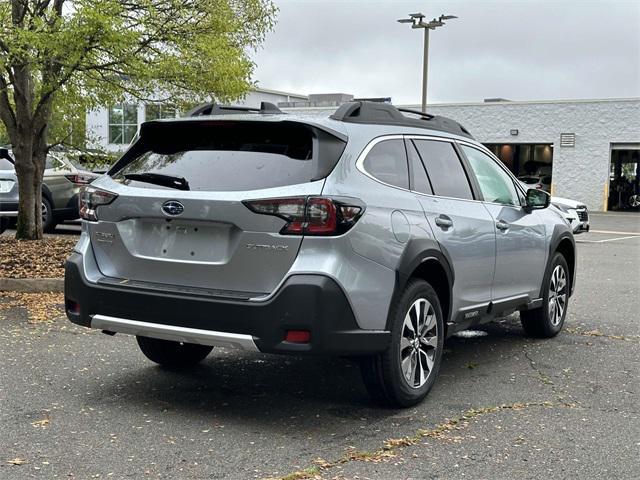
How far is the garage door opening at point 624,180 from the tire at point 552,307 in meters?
31.5

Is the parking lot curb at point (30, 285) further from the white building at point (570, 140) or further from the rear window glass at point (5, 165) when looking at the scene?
the white building at point (570, 140)

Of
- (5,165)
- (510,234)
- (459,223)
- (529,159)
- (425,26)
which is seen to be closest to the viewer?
(459,223)

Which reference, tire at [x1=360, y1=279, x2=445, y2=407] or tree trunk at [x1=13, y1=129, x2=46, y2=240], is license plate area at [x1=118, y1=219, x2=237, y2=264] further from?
tree trunk at [x1=13, y1=129, x2=46, y2=240]

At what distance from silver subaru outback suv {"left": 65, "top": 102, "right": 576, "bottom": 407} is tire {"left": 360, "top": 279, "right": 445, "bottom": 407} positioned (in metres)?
0.01

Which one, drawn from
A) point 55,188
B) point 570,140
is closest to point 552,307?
point 55,188

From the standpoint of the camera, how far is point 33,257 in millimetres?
10000

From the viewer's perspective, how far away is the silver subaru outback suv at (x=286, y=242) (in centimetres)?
413

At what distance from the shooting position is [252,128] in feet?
14.9

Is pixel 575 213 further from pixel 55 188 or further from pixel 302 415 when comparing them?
pixel 302 415

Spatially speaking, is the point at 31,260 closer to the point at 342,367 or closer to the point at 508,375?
the point at 342,367

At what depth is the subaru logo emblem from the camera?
4367mm

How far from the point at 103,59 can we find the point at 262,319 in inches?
269

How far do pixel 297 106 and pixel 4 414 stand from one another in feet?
112

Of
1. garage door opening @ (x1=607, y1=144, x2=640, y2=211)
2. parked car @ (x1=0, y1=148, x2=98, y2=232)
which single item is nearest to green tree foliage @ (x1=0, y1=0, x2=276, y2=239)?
parked car @ (x1=0, y1=148, x2=98, y2=232)
